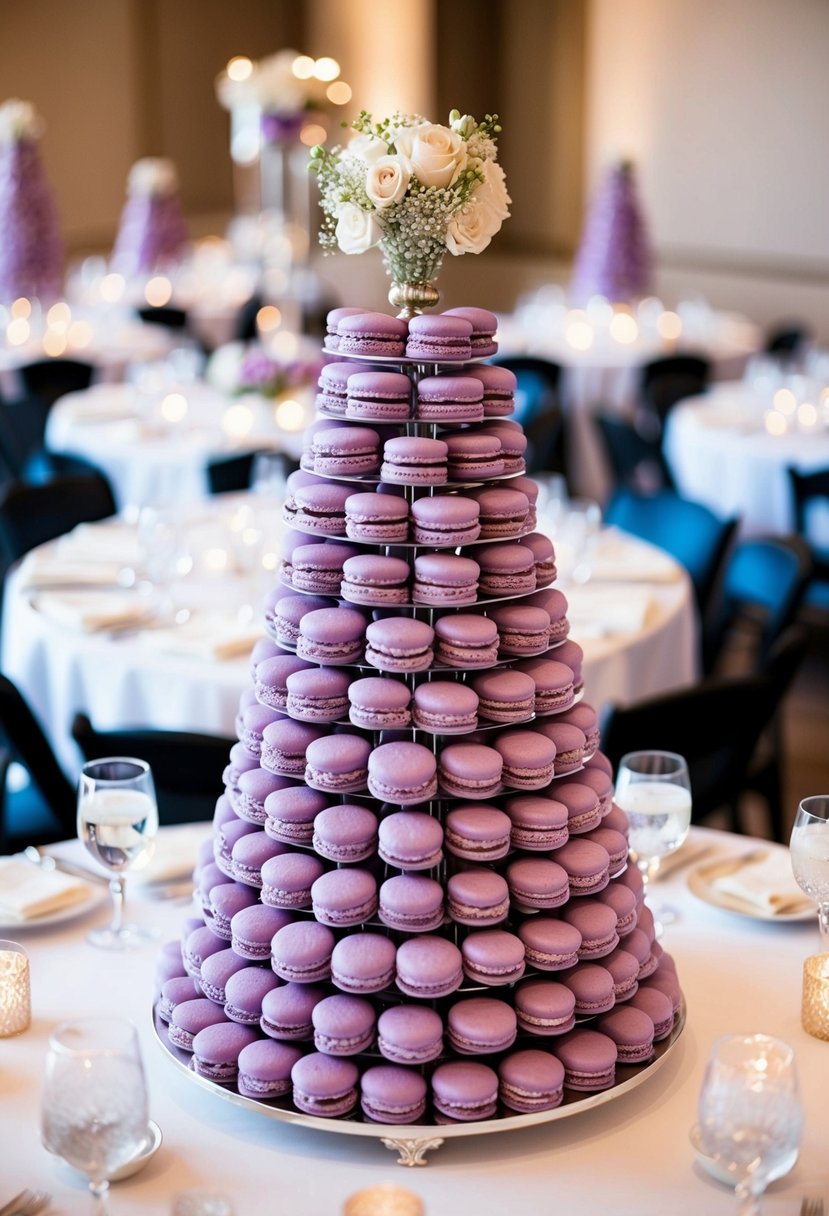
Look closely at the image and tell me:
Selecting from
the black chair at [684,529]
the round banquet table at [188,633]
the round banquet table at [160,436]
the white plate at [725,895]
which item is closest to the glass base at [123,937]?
the white plate at [725,895]

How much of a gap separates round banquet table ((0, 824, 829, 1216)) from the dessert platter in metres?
0.04

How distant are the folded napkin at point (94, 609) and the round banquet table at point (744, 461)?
2981 millimetres

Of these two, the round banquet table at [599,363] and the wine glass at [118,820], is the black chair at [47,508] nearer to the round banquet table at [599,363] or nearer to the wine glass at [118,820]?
the wine glass at [118,820]

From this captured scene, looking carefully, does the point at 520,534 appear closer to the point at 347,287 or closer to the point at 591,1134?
the point at 591,1134

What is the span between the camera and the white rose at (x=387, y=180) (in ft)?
5.81

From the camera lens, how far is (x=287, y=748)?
5.52ft

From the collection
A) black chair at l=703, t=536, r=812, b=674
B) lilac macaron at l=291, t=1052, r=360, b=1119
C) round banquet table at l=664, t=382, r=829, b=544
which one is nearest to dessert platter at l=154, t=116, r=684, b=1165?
lilac macaron at l=291, t=1052, r=360, b=1119

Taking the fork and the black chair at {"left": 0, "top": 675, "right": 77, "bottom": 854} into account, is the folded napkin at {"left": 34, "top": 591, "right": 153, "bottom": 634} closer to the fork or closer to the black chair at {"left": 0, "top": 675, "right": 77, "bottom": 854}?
the black chair at {"left": 0, "top": 675, "right": 77, "bottom": 854}

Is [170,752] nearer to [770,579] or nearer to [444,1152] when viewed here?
[444,1152]

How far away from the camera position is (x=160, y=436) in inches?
235

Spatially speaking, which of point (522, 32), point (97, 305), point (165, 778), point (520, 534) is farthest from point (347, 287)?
point (520, 534)

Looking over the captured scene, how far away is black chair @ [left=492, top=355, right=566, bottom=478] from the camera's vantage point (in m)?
6.18

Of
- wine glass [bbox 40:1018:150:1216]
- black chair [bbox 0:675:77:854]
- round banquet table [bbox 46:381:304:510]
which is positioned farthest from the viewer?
round banquet table [bbox 46:381:304:510]

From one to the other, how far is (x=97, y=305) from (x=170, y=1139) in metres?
8.52
